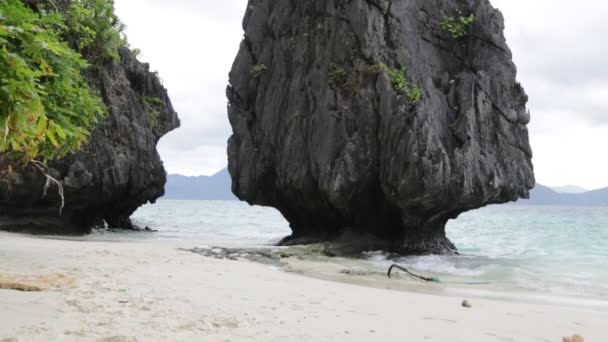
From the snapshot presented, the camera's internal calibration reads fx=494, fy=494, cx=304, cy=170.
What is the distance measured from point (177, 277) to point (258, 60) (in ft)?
58.6

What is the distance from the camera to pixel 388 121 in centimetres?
1856

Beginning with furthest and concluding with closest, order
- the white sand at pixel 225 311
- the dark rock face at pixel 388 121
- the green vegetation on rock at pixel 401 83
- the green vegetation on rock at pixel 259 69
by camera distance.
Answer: the green vegetation on rock at pixel 259 69, the dark rock face at pixel 388 121, the green vegetation on rock at pixel 401 83, the white sand at pixel 225 311

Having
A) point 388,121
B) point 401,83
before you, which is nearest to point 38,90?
point 388,121

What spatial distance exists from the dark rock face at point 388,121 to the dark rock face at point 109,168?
22.1 ft

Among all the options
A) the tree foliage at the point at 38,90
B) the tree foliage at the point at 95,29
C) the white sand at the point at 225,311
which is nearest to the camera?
the tree foliage at the point at 38,90

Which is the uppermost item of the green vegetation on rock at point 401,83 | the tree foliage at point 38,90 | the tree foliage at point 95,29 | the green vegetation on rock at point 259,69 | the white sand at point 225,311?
the tree foliage at point 95,29

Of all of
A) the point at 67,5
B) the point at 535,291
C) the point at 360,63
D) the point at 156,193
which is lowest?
the point at 535,291

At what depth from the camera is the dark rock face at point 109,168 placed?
2106cm

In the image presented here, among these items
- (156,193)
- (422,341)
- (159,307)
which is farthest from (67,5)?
(422,341)

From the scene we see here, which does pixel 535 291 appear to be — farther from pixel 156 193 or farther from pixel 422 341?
pixel 156 193

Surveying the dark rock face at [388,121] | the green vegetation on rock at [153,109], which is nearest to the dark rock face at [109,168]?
the green vegetation on rock at [153,109]

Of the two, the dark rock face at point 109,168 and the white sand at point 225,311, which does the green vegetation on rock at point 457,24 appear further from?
the dark rock face at point 109,168

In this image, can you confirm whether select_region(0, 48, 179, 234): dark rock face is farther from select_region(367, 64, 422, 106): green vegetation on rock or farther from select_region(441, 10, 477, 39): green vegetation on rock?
→ select_region(441, 10, 477, 39): green vegetation on rock

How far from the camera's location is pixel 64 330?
4336 millimetres
